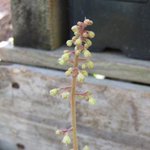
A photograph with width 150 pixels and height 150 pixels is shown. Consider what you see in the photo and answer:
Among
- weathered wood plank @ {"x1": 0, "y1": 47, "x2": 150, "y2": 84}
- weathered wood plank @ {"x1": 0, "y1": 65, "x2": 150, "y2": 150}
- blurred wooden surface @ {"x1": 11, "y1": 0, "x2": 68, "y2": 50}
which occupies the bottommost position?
weathered wood plank @ {"x1": 0, "y1": 65, "x2": 150, "y2": 150}

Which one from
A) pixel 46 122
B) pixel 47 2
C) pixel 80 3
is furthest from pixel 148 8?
pixel 46 122

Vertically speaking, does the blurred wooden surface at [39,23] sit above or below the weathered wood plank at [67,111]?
above

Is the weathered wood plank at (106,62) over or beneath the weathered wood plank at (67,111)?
over

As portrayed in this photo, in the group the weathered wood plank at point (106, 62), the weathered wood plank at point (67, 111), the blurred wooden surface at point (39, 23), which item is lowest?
the weathered wood plank at point (67, 111)

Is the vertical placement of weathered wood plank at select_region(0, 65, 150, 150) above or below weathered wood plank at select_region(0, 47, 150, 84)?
below
